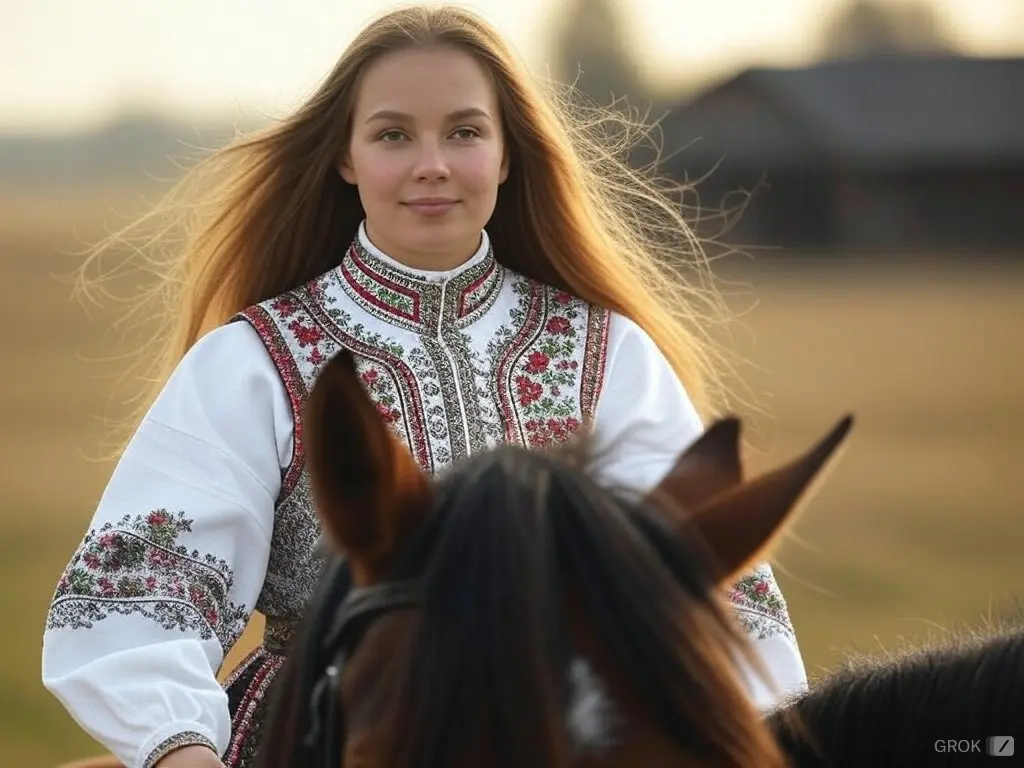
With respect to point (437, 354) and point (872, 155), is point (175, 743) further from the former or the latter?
point (872, 155)

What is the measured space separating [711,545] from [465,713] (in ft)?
0.82

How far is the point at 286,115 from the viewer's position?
8.03ft

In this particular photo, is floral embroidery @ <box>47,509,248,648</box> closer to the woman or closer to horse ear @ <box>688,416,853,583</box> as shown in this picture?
the woman

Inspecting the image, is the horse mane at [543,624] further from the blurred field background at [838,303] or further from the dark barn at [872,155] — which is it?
the dark barn at [872,155]

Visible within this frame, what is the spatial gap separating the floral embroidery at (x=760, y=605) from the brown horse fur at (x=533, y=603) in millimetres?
703

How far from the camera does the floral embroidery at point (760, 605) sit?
2021mm

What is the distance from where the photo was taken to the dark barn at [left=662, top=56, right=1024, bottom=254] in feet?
83.1

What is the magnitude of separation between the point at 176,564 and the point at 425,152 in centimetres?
59

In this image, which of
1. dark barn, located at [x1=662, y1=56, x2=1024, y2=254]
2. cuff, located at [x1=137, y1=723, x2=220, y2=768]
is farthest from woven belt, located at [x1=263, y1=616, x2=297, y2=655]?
dark barn, located at [x1=662, y1=56, x2=1024, y2=254]

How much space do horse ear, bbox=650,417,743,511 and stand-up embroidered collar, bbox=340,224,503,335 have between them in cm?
81

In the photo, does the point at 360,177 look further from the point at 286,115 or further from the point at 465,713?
the point at 465,713

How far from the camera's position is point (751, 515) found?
4.33 ft
